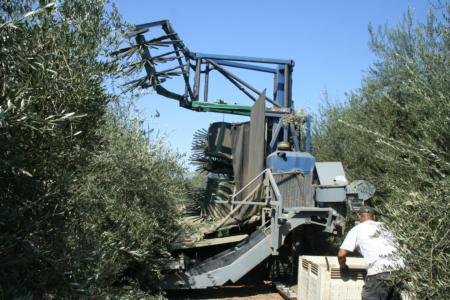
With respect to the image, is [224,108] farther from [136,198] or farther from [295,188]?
[136,198]

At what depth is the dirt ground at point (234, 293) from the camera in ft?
29.7

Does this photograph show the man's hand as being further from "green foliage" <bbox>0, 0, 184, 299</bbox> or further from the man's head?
"green foliage" <bbox>0, 0, 184, 299</bbox>

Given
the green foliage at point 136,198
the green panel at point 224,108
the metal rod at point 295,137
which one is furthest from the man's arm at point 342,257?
the green panel at point 224,108

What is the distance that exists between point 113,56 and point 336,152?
909 cm

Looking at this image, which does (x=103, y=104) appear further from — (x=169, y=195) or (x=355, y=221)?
(x=355, y=221)

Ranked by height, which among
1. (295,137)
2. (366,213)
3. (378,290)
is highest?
(295,137)

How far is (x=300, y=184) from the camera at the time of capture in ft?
30.6

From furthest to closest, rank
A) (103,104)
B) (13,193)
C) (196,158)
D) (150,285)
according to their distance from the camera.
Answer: (196,158)
(150,285)
(103,104)
(13,193)

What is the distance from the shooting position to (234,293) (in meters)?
9.46

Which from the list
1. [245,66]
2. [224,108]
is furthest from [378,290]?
[245,66]

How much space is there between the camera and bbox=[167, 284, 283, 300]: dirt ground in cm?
906

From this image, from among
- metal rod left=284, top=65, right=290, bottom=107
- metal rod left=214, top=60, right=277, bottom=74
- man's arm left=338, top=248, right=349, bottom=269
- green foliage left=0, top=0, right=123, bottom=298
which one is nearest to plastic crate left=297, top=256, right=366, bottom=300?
man's arm left=338, top=248, right=349, bottom=269

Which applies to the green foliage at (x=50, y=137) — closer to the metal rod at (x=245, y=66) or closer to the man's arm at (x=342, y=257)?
the man's arm at (x=342, y=257)

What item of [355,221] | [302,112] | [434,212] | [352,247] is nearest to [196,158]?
[302,112]
